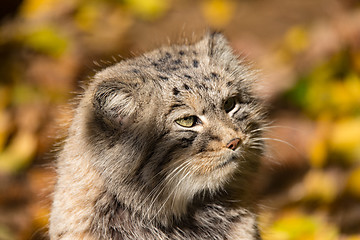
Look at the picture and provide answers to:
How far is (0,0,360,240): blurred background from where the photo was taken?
202 inches

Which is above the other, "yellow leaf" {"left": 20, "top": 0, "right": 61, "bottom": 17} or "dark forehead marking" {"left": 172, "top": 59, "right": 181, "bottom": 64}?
"yellow leaf" {"left": 20, "top": 0, "right": 61, "bottom": 17}

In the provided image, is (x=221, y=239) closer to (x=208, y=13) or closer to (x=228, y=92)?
(x=228, y=92)

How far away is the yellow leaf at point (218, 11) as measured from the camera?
6.79 meters

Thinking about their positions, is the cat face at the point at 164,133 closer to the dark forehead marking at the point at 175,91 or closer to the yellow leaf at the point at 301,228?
the dark forehead marking at the point at 175,91

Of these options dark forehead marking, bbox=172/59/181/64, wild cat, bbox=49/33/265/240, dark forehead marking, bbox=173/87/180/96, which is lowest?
wild cat, bbox=49/33/265/240

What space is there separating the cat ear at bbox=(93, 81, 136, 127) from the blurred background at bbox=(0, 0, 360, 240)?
3.18ft

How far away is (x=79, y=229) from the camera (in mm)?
3400

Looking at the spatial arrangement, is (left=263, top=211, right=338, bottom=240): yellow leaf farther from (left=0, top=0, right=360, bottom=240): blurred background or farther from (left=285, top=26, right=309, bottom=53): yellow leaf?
(left=285, top=26, right=309, bottom=53): yellow leaf

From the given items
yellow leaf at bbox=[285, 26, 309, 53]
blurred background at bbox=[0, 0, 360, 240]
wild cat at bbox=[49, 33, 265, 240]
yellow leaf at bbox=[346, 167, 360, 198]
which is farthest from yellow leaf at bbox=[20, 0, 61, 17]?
yellow leaf at bbox=[346, 167, 360, 198]

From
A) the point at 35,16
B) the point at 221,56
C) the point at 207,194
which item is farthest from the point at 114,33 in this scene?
the point at 207,194

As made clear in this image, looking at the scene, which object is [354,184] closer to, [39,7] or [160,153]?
[160,153]

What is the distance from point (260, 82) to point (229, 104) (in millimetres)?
654

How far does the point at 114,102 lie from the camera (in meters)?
3.16

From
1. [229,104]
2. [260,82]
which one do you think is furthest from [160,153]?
[260,82]
